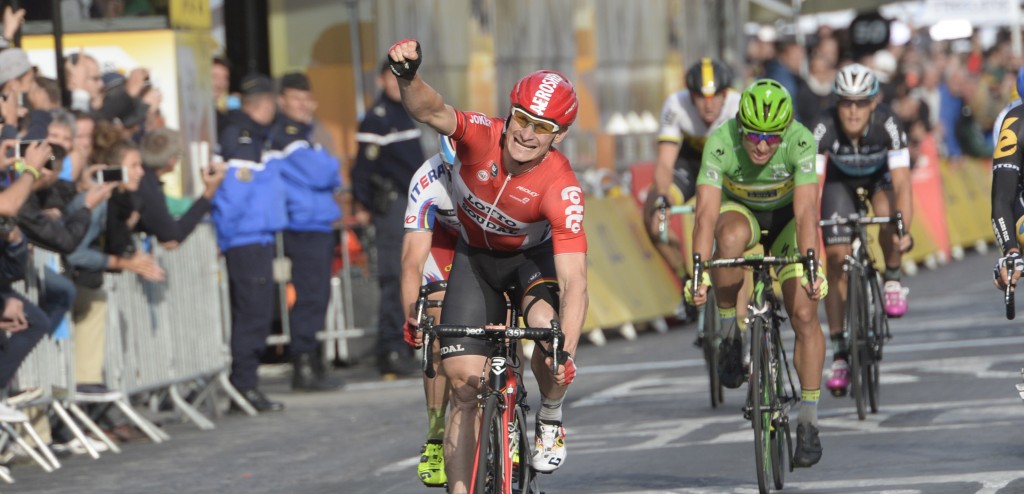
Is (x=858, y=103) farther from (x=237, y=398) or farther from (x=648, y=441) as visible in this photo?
(x=237, y=398)

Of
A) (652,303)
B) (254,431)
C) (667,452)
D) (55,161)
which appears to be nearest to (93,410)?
(254,431)

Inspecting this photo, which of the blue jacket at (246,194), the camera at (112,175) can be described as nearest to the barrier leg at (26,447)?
Result: the camera at (112,175)

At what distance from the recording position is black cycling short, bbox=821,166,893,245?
522 inches

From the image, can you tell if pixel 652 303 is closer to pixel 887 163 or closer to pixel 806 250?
pixel 887 163

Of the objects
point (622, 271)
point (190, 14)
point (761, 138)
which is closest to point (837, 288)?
point (761, 138)

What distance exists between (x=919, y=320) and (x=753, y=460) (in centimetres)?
880

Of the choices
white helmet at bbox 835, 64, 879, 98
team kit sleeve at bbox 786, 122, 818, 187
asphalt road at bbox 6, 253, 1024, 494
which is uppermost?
white helmet at bbox 835, 64, 879, 98

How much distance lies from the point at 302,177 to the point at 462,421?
7706 millimetres

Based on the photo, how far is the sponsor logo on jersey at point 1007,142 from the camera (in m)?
8.95

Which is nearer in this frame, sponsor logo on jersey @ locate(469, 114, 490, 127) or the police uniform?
sponsor logo on jersey @ locate(469, 114, 490, 127)

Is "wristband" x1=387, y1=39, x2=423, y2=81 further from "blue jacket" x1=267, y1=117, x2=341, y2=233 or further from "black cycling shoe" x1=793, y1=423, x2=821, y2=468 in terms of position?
"blue jacket" x1=267, y1=117, x2=341, y2=233

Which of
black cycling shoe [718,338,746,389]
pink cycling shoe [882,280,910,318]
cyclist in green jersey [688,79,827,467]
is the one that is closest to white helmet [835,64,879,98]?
pink cycling shoe [882,280,910,318]

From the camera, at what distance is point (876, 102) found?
43.8 feet

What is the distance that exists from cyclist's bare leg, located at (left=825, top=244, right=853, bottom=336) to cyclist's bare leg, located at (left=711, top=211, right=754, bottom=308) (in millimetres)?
2060
